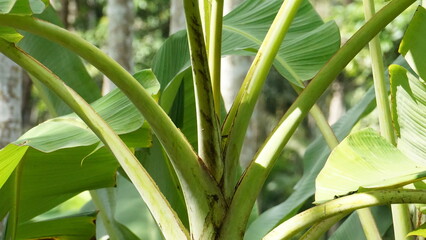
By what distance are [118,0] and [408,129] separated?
390cm

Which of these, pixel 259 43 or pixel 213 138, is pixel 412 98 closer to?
pixel 213 138

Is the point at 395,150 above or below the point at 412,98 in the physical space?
below

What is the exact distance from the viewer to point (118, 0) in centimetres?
496

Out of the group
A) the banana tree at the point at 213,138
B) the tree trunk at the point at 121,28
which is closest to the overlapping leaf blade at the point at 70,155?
the banana tree at the point at 213,138

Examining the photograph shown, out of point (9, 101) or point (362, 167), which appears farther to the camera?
point (9, 101)

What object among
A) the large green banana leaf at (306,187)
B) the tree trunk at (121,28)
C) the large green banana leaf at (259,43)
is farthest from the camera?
the tree trunk at (121,28)

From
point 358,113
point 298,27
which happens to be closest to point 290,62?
point 298,27

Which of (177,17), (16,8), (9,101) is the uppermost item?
(177,17)

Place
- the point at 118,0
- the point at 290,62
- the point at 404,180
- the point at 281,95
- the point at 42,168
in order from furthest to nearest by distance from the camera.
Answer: the point at 281,95 → the point at 118,0 → the point at 290,62 → the point at 42,168 → the point at 404,180

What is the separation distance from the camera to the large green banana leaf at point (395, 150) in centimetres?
113

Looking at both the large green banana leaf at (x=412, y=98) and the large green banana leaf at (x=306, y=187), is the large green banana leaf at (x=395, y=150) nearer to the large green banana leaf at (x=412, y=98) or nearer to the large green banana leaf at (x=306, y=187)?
the large green banana leaf at (x=412, y=98)

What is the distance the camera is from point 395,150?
3.91 ft

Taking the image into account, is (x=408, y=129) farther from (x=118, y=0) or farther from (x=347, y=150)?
(x=118, y=0)

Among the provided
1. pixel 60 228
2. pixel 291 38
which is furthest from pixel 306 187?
pixel 60 228
